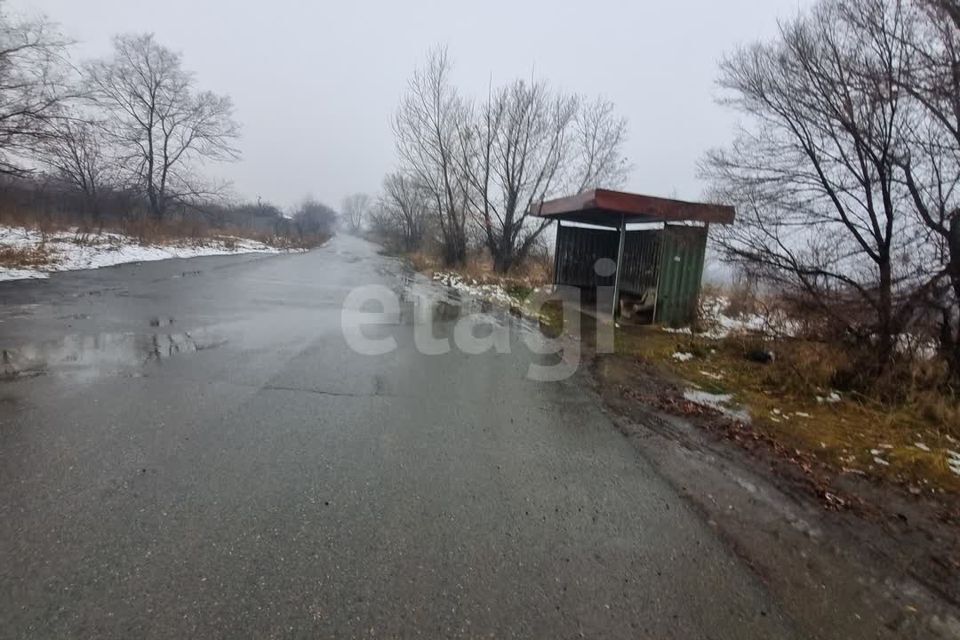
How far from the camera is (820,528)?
2.76 metres

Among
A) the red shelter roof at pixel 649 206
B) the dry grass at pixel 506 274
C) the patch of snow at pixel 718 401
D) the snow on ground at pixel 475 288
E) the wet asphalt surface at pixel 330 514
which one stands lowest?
the wet asphalt surface at pixel 330 514

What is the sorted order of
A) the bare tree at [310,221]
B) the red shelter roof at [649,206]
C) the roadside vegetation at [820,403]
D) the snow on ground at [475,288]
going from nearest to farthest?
the roadside vegetation at [820,403] → the red shelter roof at [649,206] → the snow on ground at [475,288] → the bare tree at [310,221]

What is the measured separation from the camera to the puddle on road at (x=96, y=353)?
460 centimetres

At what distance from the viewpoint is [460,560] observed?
7.45ft

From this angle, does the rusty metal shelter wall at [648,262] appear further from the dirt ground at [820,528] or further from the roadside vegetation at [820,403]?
the dirt ground at [820,528]

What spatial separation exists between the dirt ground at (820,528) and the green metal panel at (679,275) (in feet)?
19.3

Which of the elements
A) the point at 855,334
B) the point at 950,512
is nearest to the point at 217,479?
→ the point at 950,512

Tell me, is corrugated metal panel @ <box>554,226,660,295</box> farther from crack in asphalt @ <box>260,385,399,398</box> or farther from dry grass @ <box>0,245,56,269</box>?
dry grass @ <box>0,245,56,269</box>

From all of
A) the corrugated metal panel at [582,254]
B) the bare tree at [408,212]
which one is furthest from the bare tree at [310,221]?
the corrugated metal panel at [582,254]

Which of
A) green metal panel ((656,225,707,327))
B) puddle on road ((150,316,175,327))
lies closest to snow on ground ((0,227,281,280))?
puddle on road ((150,316,175,327))

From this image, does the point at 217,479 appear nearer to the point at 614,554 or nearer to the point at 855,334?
the point at 614,554

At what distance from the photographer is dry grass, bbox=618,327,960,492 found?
369cm

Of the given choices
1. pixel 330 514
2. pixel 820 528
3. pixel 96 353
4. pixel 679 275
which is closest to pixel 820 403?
pixel 820 528

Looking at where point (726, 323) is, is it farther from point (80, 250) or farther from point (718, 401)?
point (80, 250)
